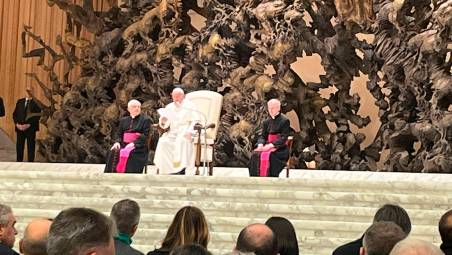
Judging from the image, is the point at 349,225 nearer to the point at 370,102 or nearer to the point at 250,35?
the point at 250,35

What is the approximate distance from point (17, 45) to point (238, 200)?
35.4 ft

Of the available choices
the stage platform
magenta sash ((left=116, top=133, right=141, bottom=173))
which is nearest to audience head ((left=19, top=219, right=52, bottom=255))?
the stage platform

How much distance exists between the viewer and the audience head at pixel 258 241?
13.2ft

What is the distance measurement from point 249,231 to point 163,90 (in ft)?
41.5

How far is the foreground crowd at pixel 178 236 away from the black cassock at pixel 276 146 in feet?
26.9

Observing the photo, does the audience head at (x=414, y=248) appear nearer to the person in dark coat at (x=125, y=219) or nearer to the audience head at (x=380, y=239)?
the audience head at (x=380, y=239)

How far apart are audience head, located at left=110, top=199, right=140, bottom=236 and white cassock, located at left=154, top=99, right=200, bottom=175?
8.49m

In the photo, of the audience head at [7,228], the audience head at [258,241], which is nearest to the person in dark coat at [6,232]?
the audience head at [7,228]

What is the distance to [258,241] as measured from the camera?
4035 millimetres

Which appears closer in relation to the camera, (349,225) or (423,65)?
(349,225)

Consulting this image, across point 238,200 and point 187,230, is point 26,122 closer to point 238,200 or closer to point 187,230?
point 238,200

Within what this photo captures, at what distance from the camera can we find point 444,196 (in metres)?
10.3

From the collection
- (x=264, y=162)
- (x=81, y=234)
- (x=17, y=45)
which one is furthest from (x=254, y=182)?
(x=17, y=45)

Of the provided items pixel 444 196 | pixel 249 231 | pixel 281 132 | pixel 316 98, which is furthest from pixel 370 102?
pixel 249 231
